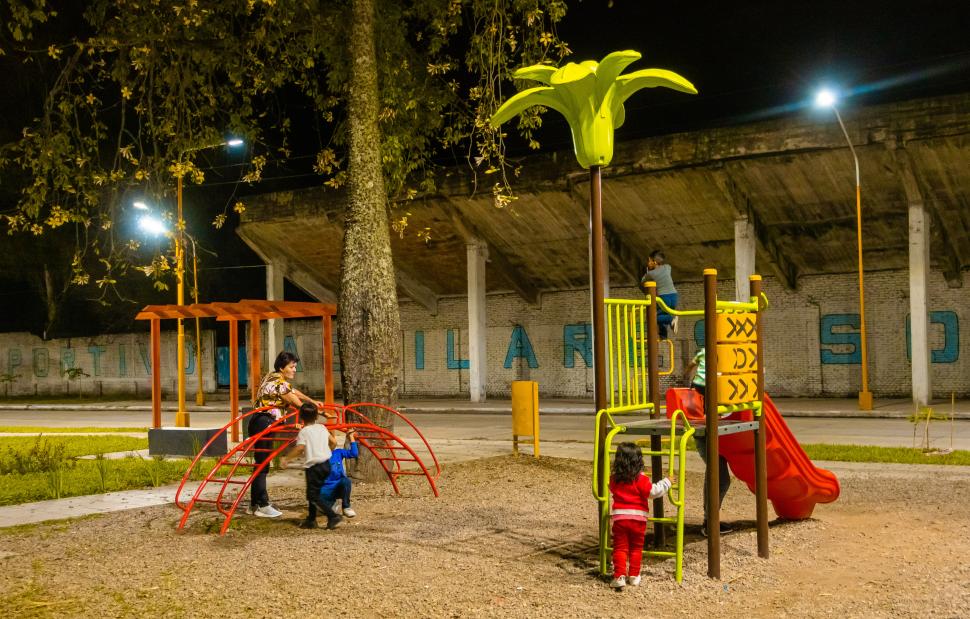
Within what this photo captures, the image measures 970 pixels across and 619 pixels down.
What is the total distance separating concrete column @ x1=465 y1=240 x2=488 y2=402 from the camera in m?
30.2

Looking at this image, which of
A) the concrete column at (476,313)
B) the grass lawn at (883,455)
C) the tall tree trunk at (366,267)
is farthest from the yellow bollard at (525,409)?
the concrete column at (476,313)

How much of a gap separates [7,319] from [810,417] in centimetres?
3659

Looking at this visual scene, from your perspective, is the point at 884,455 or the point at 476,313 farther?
the point at 476,313

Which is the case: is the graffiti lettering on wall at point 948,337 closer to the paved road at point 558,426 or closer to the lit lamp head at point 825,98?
the paved road at point 558,426

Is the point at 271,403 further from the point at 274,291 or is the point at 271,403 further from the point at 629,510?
the point at 274,291

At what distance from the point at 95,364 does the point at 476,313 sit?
21.0 m

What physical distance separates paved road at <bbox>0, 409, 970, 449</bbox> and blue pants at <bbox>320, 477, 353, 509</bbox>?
28.6 feet

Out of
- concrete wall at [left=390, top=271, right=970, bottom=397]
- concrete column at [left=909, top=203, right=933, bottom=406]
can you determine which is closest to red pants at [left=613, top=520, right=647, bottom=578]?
concrete wall at [left=390, top=271, right=970, bottom=397]

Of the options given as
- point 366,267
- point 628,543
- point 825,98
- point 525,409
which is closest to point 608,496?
point 628,543

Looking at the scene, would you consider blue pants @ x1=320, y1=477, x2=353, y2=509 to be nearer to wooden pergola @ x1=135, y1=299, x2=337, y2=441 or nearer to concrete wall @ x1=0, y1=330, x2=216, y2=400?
wooden pergola @ x1=135, y1=299, x2=337, y2=441

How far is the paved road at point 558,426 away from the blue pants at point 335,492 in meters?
8.71

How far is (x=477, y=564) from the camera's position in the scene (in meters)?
7.48

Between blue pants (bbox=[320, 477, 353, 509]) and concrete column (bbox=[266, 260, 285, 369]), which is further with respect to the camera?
concrete column (bbox=[266, 260, 285, 369])

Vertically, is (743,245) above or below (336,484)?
above
